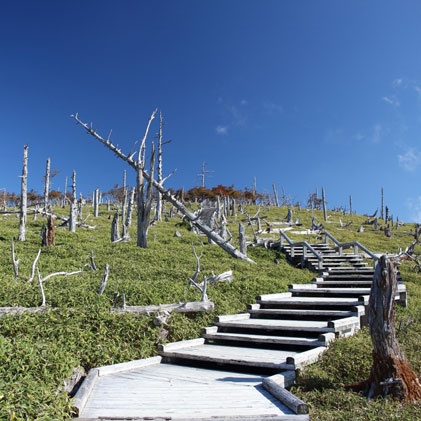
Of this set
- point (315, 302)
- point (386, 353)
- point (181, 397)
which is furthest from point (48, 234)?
point (386, 353)

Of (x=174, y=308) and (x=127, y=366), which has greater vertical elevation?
(x=174, y=308)

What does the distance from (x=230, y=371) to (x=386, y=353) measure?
2.44 metres

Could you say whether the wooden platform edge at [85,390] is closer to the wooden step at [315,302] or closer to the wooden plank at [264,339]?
the wooden plank at [264,339]

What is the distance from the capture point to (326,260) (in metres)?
17.0

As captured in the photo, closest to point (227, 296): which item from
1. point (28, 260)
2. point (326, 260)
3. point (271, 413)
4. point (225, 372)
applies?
point (225, 372)

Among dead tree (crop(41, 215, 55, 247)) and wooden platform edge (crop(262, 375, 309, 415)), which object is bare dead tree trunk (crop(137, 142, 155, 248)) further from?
wooden platform edge (crop(262, 375, 309, 415))

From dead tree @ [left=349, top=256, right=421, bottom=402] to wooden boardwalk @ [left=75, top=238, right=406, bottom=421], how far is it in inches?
44.7

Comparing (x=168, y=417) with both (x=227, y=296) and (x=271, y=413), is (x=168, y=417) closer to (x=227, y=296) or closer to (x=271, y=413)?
(x=271, y=413)

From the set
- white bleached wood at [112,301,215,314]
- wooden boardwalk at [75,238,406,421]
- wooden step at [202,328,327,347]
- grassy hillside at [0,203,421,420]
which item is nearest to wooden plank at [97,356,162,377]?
wooden boardwalk at [75,238,406,421]

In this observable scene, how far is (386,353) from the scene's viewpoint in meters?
4.76

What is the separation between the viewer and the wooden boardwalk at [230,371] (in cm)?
416

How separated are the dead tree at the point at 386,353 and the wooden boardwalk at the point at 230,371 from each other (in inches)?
44.7

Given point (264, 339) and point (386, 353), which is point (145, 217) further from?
point (386, 353)

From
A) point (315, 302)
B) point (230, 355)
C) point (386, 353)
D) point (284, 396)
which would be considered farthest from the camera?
point (315, 302)
